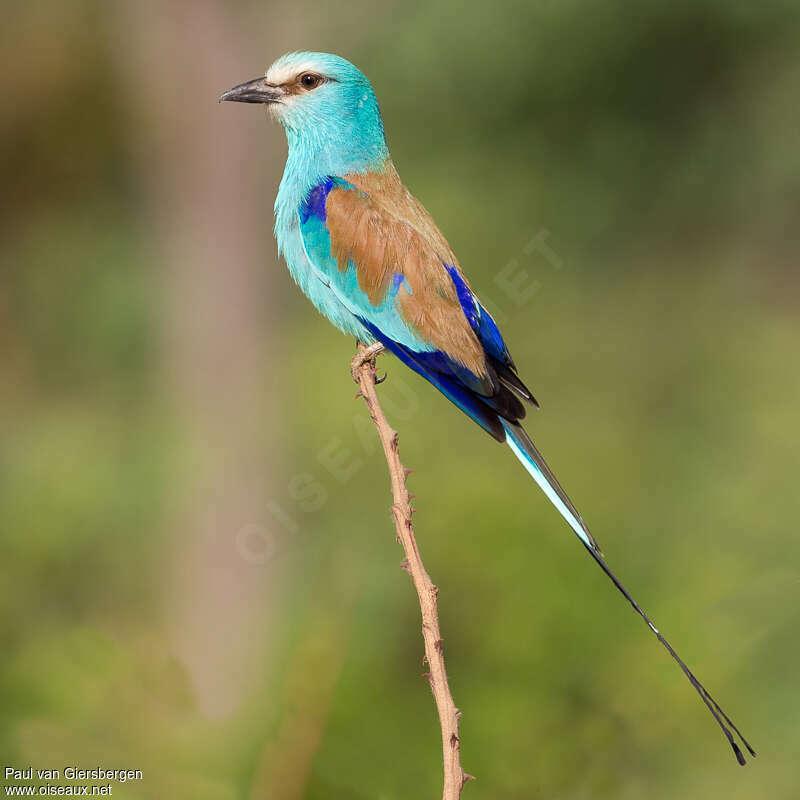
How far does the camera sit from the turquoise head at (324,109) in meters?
3.25

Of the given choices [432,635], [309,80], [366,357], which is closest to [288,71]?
[309,80]

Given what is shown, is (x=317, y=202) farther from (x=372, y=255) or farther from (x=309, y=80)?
(x=309, y=80)

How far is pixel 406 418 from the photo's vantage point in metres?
5.66

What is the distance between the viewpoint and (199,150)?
19.5 feet

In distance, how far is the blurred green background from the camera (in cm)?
277

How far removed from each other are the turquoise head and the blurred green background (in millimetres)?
1478

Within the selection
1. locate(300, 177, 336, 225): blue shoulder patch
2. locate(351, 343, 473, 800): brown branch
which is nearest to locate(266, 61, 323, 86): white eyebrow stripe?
locate(300, 177, 336, 225): blue shoulder patch

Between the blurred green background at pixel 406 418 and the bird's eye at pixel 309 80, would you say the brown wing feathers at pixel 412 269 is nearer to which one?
the bird's eye at pixel 309 80

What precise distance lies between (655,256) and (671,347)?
101cm

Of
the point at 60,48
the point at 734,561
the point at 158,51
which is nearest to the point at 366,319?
the point at 734,561

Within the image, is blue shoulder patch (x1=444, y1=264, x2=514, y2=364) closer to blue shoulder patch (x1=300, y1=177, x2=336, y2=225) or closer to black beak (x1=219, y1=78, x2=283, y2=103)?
blue shoulder patch (x1=300, y1=177, x2=336, y2=225)

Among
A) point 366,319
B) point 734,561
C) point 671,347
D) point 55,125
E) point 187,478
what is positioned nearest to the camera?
point 366,319

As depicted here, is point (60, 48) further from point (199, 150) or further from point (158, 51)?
point (199, 150)

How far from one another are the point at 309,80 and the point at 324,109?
0.43 feet
